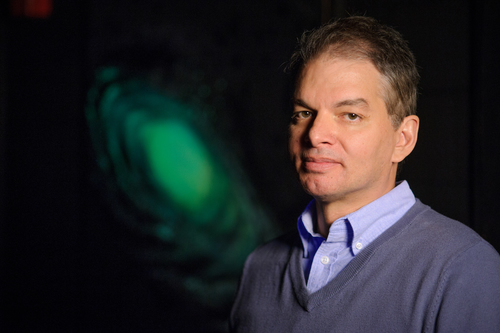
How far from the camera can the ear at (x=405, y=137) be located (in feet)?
4.00

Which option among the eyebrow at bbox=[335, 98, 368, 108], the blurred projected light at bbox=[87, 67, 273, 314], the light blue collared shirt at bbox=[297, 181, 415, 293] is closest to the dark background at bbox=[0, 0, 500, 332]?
the blurred projected light at bbox=[87, 67, 273, 314]

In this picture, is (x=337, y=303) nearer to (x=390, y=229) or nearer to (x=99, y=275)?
(x=390, y=229)

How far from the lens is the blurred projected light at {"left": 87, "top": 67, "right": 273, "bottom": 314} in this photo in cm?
227

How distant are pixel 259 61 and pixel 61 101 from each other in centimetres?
116

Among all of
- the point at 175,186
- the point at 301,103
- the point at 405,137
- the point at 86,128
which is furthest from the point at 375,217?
the point at 86,128

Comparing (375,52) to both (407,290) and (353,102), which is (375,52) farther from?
(407,290)

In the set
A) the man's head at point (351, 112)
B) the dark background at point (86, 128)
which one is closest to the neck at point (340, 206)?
the man's head at point (351, 112)

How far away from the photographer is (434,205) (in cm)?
181

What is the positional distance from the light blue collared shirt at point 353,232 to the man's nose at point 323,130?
0.22 m

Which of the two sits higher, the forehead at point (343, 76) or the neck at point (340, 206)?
the forehead at point (343, 76)

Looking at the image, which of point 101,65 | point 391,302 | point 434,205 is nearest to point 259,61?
point 101,65

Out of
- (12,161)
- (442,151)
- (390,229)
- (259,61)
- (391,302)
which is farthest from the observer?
(259,61)

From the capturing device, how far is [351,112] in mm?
1122

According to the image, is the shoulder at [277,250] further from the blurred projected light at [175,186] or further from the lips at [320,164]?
the blurred projected light at [175,186]
